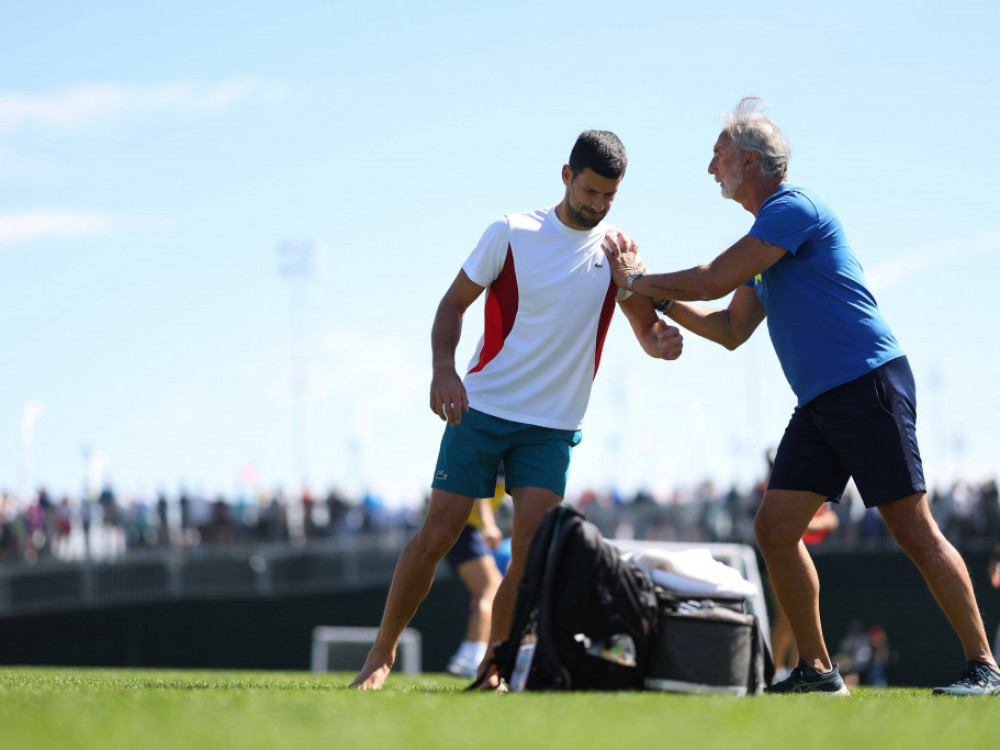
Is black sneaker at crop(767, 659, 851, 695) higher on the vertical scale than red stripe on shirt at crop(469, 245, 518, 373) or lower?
lower

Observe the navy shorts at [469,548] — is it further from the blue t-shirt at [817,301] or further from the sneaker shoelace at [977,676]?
the sneaker shoelace at [977,676]

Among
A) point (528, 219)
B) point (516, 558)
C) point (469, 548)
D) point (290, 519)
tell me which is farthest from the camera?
point (290, 519)

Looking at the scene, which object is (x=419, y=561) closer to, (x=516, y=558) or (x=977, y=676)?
(x=516, y=558)

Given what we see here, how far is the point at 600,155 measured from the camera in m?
5.43

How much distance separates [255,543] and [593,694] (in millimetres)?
25634

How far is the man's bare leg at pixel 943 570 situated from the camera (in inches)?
206

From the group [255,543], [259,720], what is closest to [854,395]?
[259,720]

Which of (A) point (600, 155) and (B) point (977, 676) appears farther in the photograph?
(A) point (600, 155)

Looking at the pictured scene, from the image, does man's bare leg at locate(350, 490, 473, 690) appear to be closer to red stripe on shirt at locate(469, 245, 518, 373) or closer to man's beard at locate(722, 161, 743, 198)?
red stripe on shirt at locate(469, 245, 518, 373)

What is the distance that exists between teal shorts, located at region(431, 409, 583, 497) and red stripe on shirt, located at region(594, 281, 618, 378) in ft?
1.48

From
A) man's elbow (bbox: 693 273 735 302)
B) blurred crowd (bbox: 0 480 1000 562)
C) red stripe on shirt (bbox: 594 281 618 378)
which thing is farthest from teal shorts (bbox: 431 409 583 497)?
blurred crowd (bbox: 0 480 1000 562)

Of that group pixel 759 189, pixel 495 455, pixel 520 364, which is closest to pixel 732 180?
pixel 759 189

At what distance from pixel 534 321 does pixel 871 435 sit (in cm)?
156

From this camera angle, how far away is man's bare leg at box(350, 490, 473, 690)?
545 centimetres
